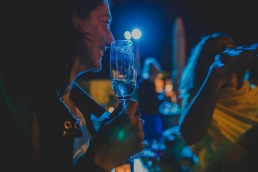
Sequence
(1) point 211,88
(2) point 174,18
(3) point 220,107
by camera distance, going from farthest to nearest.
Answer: (2) point 174,18
(3) point 220,107
(1) point 211,88

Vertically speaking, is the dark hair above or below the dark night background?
above

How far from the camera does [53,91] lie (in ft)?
4.81

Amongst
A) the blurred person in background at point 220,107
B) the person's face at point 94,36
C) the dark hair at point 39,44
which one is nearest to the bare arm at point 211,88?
the blurred person in background at point 220,107

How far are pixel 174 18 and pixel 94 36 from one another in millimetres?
17958

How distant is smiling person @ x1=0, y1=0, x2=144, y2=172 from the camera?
4.08ft

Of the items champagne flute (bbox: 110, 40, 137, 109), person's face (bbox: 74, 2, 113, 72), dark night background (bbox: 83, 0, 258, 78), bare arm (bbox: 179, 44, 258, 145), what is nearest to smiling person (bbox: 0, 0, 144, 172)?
person's face (bbox: 74, 2, 113, 72)

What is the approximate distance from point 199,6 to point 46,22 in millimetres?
17499

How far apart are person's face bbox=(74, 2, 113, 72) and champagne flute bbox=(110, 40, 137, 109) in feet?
0.28

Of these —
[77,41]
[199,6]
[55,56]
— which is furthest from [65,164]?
[199,6]

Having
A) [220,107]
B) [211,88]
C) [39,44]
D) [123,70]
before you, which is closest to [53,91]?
[39,44]

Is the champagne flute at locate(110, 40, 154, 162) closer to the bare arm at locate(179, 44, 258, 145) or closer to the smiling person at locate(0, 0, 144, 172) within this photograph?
the smiling person at locate(0, 0, 144, 172)

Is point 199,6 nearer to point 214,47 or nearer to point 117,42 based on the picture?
point 214,47

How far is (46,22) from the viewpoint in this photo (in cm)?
157

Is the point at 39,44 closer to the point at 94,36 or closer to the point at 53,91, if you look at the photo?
the point at 53,91
